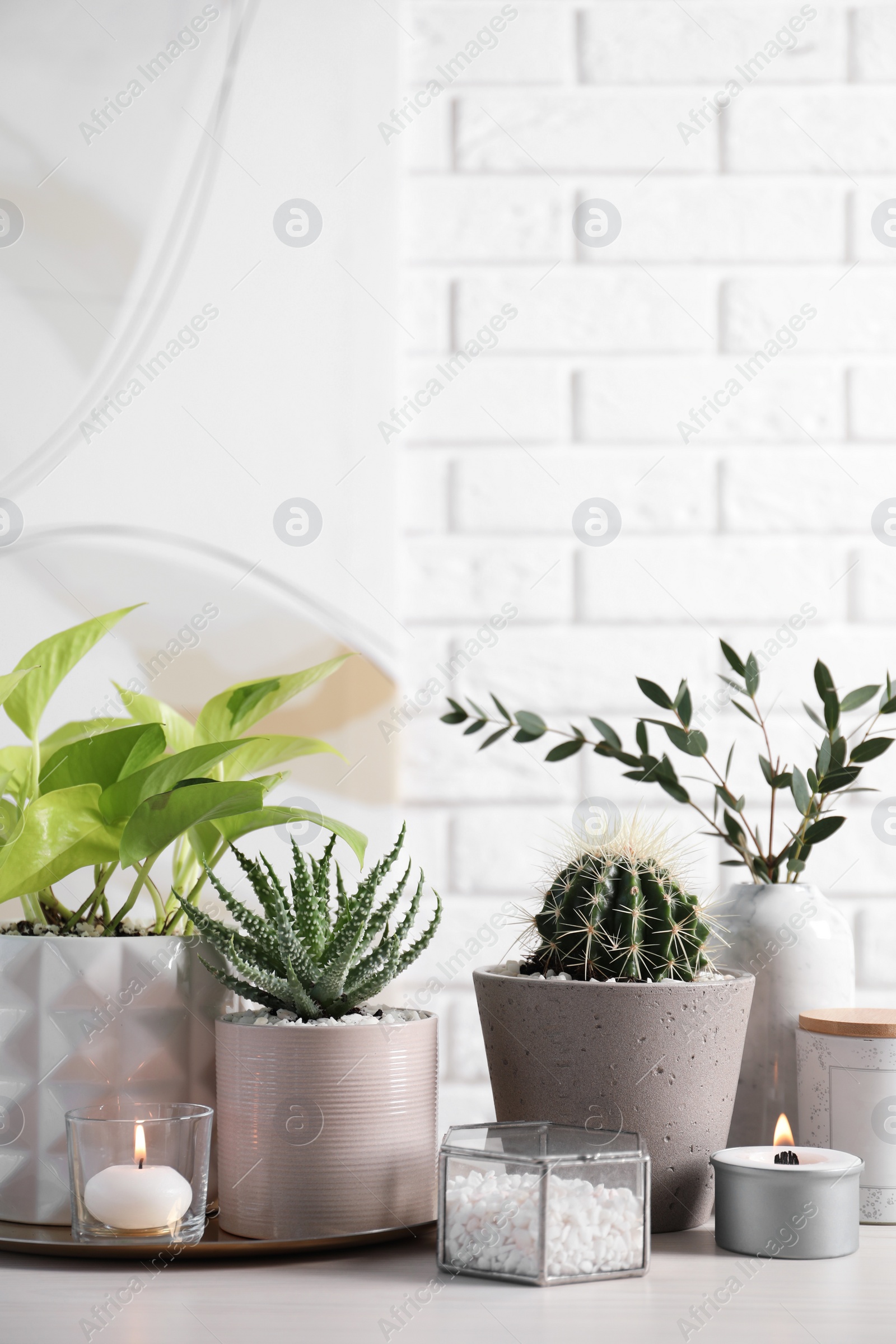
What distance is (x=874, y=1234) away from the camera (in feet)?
2.46

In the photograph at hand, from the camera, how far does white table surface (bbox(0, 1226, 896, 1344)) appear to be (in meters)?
0.57

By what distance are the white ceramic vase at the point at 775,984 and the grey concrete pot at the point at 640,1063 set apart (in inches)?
4.0

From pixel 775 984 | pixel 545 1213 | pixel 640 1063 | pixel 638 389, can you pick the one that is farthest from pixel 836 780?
pixel 638 389

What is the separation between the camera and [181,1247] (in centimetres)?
67

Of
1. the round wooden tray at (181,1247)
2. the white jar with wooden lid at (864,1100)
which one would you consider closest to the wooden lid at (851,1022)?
the white jar with wooden lid at (864,1100)

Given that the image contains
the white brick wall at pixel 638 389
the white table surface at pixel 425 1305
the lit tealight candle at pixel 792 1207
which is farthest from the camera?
the white brick wall at pixel 638 389

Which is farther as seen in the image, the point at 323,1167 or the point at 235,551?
the point at 235,551

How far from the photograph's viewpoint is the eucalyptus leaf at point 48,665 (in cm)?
79

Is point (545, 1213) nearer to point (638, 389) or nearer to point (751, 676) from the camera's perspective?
point (751, 676)

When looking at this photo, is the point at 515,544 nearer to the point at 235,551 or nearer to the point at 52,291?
the point at 235,551

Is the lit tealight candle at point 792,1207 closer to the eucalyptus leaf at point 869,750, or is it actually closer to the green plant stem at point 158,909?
the eucalyptus leaf at point 869,750

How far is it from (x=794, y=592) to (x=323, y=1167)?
0.74 metres

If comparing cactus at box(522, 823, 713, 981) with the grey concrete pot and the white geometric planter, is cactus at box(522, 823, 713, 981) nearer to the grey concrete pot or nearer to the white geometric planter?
the grey concrete pot

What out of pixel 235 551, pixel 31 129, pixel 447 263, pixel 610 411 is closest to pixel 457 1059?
pixel 235 551
